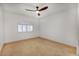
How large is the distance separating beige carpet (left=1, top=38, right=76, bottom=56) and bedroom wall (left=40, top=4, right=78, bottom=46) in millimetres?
97

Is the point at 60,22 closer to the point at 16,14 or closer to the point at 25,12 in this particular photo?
the point at 25,12

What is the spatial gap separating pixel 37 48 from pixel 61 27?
1.73ft

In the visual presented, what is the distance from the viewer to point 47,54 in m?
1.92

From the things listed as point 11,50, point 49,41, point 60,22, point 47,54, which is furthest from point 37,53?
point 60,22

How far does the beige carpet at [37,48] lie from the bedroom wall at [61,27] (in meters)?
0.10

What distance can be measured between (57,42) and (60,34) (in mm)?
142

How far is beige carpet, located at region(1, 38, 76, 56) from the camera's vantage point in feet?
6.14

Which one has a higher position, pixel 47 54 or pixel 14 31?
pixel 14 31

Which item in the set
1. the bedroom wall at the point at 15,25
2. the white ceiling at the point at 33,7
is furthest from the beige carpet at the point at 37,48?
the white ceiling at the point at 33,7

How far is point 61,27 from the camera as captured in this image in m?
1.87

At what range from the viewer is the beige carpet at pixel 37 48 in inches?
73.7

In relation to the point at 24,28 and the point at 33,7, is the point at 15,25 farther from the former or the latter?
the point at 33,7

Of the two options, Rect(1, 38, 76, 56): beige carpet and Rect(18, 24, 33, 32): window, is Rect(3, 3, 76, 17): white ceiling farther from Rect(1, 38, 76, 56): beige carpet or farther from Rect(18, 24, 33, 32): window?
Rect(1, 38, 76, 56): beige carpet

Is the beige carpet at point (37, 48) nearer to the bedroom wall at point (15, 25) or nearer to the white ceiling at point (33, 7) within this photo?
the bedroom wall at point (15, 25)
